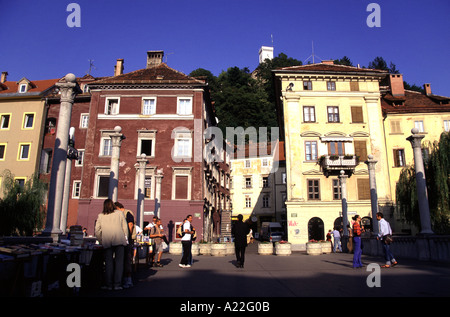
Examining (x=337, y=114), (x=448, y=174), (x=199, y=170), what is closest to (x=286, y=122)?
(x=337, y=114)

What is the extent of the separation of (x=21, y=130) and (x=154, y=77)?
1531 centimetres

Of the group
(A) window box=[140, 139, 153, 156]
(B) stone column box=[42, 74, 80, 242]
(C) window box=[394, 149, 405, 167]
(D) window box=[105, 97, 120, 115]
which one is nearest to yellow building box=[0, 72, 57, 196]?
(D) window box=[105, 97, 120, 115]

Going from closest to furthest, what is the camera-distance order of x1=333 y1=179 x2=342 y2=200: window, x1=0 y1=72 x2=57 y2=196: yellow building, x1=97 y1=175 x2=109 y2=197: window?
x1=97 y1=175 x2=109 y2=197: window → x1=333 y1=179 x2=342 y2=200: window → x1=0 y1=72 x2=57 y2=196: yellow building

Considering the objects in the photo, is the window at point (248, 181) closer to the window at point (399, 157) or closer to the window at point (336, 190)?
the window at point (336, 190)

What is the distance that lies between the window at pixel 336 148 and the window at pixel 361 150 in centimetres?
144

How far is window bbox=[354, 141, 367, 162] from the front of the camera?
32.5 metres

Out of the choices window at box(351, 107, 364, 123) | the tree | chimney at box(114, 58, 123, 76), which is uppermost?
chimney at box(114, 58, 123, 76)

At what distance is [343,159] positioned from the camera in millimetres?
31438

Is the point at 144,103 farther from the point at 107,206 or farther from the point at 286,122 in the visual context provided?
the point at 107,206

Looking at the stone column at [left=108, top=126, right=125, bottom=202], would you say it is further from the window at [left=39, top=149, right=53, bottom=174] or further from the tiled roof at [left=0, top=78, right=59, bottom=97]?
the tiled roof at [left=0, top=78, right=59, bottom=97]

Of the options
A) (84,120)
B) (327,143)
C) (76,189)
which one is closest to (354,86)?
(327,143)

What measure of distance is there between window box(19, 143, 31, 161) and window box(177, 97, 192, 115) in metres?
16.4

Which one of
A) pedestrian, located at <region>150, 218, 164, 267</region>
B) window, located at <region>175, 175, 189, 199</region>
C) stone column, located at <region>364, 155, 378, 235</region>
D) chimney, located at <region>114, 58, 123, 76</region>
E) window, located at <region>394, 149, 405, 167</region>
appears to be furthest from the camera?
chimney, located at <region>114, 58, 123, 76</region>

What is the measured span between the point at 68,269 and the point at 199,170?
2311 cm
